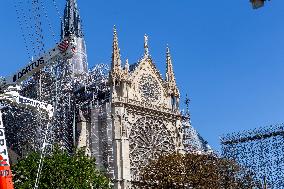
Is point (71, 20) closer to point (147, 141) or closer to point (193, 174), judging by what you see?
point (147, 141)

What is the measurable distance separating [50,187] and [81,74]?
3515 centimetres

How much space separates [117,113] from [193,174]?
13.6m

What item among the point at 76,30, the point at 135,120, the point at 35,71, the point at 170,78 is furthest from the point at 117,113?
the point at 35,71

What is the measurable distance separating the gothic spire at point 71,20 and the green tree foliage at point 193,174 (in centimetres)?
3841

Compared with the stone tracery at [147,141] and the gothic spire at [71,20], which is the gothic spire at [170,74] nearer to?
the stone tracery at [147,141]

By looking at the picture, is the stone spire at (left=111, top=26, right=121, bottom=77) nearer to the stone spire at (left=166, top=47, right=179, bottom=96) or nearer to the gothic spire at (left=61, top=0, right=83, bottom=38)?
the stone spire at (left=166, top=47, right=179, bottom=96)

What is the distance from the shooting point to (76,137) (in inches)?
2265

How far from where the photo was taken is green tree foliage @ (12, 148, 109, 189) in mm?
37500

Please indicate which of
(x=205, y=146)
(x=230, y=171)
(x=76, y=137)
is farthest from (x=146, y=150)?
(x=205, y=146)

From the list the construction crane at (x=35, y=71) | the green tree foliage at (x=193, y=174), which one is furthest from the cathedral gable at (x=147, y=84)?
the construction crane at (x=35, y=71)

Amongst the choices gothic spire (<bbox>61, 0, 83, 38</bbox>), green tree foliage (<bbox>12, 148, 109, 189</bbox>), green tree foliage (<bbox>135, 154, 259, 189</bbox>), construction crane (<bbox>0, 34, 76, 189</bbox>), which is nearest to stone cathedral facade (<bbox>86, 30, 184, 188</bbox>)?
green tree foliage (<bbox>135, 154, 259, 189</bbox>)

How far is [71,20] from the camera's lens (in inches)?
3275

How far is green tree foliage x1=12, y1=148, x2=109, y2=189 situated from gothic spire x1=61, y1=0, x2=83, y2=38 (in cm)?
4481

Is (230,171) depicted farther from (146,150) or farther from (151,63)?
(151,63)
